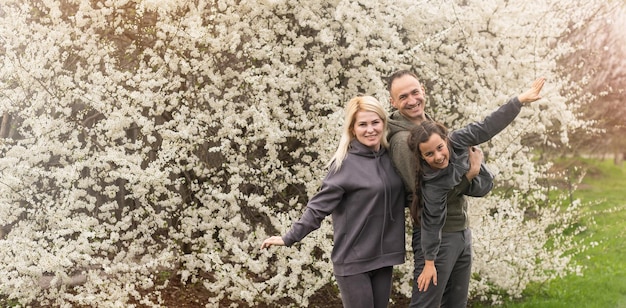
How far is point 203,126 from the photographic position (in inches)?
208

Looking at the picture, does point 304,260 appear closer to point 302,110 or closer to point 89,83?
point 302,110

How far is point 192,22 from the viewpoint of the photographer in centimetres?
499

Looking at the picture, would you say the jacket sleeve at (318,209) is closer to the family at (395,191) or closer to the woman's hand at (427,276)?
the family at (395,191)

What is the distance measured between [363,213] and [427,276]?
419mm

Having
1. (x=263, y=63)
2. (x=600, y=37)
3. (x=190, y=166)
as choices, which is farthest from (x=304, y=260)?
(x=600, y=37)

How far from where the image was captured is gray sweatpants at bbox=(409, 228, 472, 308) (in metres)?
3.36

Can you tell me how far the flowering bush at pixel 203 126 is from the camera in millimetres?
5000

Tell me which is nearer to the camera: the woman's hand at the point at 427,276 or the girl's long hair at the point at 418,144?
the girl's long hair at the point at 418,144

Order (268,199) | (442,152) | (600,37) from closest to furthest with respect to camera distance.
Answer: (442,152), (268,199), (600,37)

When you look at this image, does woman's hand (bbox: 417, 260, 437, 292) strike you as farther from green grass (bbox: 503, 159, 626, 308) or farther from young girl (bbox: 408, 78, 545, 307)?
green grass (bbox: 503, 159, 626, 308)

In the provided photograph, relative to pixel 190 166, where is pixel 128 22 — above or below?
above

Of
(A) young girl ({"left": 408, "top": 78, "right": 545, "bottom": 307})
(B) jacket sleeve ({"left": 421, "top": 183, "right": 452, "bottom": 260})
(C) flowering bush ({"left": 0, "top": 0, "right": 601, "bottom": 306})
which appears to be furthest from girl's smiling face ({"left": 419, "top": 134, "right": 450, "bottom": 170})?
(C) flowering bush ({"left": 0, "top": 0, "right": 601, "bottom": 306})

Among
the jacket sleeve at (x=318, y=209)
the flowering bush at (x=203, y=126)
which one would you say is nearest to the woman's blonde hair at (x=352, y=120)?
the jacket sleeve at (x=318, y=209)

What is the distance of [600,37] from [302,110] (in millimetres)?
7810
